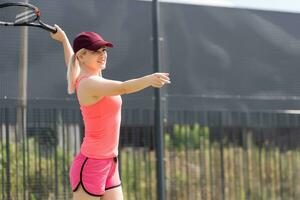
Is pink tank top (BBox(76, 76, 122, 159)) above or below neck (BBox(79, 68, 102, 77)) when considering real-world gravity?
below

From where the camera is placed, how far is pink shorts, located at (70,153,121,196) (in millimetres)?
4625

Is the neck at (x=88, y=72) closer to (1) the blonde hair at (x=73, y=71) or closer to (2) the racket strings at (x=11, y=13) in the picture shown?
(1) the blonde hair at (x=73, y=71)

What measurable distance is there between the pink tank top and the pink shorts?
4cm

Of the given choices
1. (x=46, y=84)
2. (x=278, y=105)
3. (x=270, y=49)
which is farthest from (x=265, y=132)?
(x=46, y=84)

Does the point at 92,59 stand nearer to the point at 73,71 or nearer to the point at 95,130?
the point at 73,71

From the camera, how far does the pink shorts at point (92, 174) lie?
4.62 m

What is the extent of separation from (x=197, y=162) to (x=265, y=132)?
2.85 feet

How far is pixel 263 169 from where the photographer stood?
845 cm

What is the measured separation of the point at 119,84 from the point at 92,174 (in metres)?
0.59

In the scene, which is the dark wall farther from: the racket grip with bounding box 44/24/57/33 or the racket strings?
the racket grip with bounding box 44/24/57/33

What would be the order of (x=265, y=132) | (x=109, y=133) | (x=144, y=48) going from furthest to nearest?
(x=265, y=132) → (x=144, y=48) → (x=109, y=133)

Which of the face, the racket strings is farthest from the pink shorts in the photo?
the racket strings

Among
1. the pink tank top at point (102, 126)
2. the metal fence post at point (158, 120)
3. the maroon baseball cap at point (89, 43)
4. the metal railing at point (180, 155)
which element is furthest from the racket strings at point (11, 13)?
the pink tank top at point (102, 126)

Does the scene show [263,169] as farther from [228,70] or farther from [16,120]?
[16,120]
